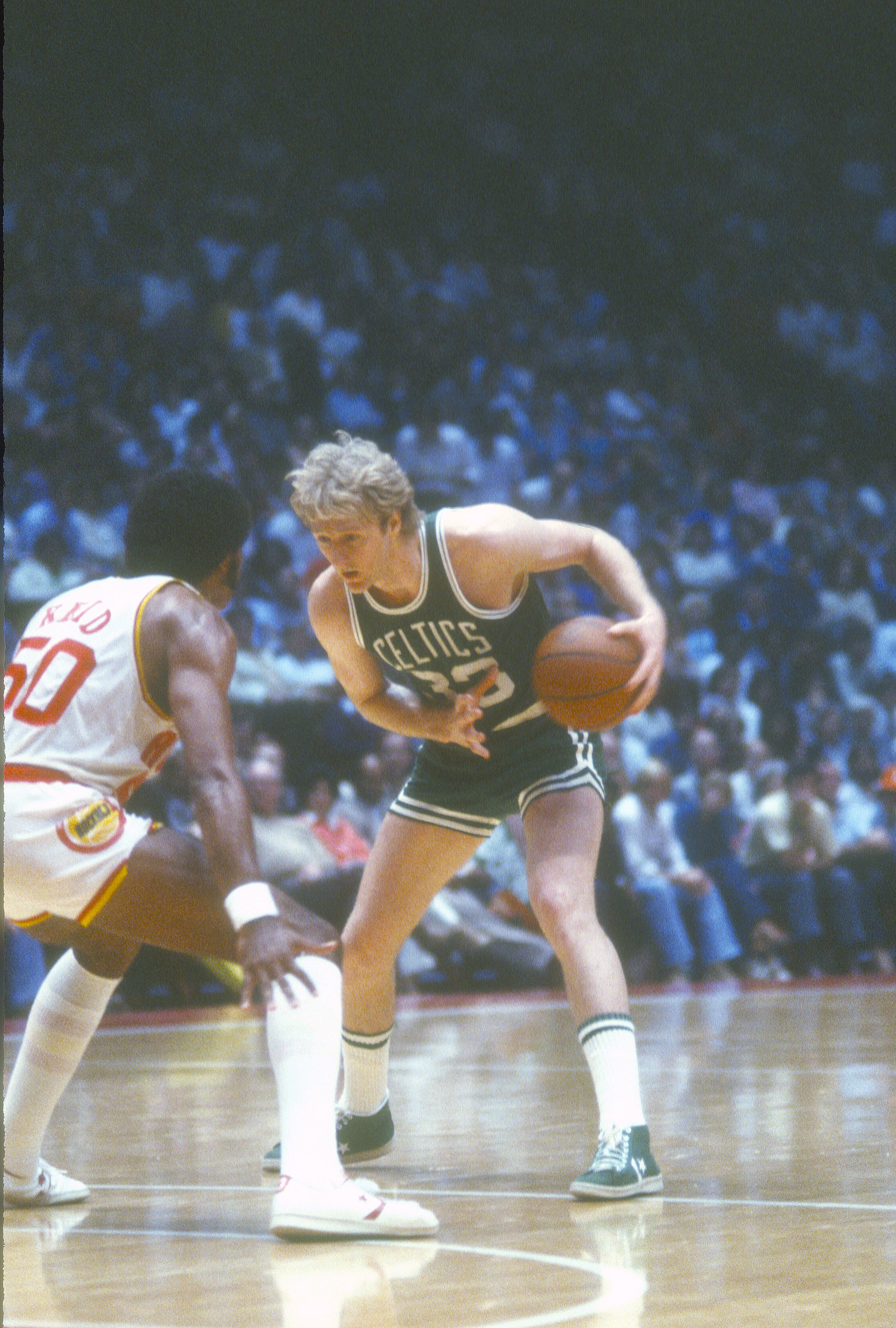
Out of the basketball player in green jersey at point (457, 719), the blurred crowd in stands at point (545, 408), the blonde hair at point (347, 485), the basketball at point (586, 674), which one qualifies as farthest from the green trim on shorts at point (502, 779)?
the blurred crowd in stands at point (545, 408)

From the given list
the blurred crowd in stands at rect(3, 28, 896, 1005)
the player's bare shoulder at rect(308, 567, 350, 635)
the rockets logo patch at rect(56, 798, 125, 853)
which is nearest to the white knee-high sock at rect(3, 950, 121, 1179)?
the rockets logo patch at rect(56, 798, 125, 853)

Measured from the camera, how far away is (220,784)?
104 inches

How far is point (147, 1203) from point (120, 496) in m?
6.93

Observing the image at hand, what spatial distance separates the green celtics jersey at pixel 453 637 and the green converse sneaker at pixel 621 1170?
924 mm

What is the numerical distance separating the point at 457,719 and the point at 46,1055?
105 centimetres

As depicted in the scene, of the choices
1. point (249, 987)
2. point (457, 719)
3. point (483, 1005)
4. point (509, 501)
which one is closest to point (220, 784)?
point (249, 987)

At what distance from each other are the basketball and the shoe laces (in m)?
0.77

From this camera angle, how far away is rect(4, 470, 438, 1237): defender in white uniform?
8.65 ft

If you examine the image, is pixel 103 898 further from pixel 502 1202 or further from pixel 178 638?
pixel 502 1202

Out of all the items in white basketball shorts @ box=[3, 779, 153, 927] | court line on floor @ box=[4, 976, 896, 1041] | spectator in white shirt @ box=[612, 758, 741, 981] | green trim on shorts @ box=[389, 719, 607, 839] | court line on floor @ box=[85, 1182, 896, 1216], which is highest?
spectator in white shirt @ box=[612, 758, 741, 981]

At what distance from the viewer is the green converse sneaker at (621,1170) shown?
3.12 meters

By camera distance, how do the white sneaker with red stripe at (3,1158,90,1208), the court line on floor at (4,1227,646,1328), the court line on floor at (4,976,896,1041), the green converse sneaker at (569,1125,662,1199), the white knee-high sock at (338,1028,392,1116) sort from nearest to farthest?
the court line on floor at (4,1227,646,1328), the green converse sneaker at (569,1125,662,1199), the white sneaker with red stripe at (3,1158,90,1208), the white knee-high sock at (338,1028,392,1116), the court line on floor at (4,976,896,1041)

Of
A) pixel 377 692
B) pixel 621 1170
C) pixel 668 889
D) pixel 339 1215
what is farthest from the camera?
pixel 668 889

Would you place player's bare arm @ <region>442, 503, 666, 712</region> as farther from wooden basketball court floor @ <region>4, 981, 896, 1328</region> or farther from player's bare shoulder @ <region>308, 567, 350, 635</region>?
wooden basketball court floor @ <region>4, 981, 896, 1328</region>
